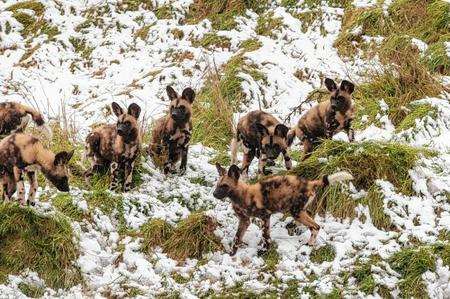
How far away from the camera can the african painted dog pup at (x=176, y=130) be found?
7.15m

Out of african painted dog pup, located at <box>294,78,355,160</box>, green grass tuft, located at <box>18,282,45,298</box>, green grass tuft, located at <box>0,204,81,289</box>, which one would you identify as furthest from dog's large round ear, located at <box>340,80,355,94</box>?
green grass tuft, located at <box>18,282,45,298</box>

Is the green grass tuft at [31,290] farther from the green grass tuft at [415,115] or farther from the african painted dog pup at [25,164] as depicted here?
the green grass tuft at [415,115]

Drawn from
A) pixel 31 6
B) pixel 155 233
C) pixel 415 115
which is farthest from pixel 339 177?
pixel 31 6

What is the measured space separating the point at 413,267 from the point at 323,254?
856 mm

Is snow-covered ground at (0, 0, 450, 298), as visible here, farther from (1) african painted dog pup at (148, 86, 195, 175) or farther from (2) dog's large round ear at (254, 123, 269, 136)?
(2) dog's large round ear at (254, 123, 269, 136)

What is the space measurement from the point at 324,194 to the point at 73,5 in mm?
9104

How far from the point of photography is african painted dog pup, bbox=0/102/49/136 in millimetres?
7496

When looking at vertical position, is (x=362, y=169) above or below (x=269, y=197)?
below

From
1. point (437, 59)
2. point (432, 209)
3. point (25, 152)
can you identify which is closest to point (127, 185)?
point (25, 152)

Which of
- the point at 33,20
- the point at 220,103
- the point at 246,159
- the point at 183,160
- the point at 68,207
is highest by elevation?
the point at 68,207

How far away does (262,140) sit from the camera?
6672 mm

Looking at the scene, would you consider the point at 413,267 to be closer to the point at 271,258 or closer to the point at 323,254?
Answer: the point at 323,254

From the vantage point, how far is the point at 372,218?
6113 mm

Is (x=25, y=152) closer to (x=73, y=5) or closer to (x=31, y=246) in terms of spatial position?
(x=31, y=246)
